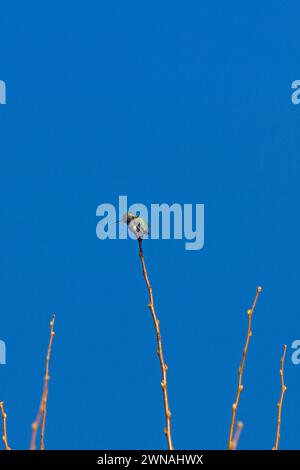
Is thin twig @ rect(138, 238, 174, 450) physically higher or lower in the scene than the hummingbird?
lower

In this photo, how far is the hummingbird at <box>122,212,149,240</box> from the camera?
1543 mm

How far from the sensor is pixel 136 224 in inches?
61.2

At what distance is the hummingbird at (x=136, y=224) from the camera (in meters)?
1.54

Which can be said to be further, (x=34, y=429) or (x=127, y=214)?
(x=127, y=214)

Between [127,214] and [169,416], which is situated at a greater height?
[127,214]

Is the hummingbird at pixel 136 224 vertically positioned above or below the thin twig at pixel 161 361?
above

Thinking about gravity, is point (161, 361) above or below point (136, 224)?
below
